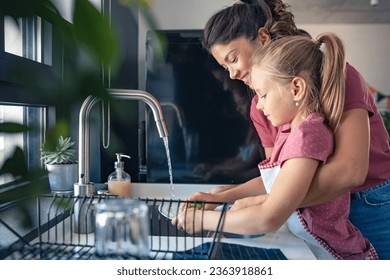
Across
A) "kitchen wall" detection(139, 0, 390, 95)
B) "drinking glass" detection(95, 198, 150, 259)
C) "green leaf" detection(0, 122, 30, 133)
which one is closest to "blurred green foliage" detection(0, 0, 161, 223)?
"green leaf" detection(0, 122, 30, 133)

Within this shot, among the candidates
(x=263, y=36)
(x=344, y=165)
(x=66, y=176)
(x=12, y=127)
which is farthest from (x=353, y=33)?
(x=12, y=127)

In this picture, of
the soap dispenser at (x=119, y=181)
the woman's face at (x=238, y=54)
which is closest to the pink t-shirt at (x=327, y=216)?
the woman's face at (x=238, y=54)

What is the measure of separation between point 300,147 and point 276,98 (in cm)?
9

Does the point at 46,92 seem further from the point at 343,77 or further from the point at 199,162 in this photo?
the point at 199,162

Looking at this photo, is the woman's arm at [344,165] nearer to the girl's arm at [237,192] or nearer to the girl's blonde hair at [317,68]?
the girl's blonde hair at [317,68]

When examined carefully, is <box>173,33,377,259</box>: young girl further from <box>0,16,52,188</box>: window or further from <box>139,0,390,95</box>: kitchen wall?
<box>0,16,52,188</box>: window

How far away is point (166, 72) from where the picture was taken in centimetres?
89

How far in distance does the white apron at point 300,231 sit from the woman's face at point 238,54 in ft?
0.54

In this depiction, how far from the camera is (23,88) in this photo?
183mm

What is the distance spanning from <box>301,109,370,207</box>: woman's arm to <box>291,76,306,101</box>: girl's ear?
2.3 inches

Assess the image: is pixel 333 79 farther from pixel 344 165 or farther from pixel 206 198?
pixel 206 198

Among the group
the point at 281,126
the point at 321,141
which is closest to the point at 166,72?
the point at 281,126

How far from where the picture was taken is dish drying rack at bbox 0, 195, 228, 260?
47 cm

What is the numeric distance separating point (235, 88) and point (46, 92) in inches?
30.3
